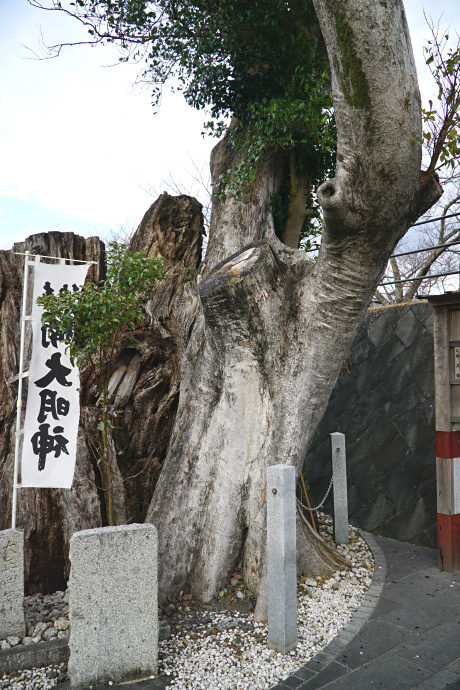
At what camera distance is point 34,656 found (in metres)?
3.95

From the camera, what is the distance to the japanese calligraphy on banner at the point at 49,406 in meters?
4.58

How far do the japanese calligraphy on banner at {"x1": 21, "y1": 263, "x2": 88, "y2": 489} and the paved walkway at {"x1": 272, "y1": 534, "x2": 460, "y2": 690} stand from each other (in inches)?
105

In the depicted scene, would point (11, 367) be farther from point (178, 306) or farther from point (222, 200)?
point (222, 200)

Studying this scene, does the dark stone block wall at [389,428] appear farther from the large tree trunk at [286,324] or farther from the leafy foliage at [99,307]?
the leafy foliage at [99,307]

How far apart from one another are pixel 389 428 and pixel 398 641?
11.7ft

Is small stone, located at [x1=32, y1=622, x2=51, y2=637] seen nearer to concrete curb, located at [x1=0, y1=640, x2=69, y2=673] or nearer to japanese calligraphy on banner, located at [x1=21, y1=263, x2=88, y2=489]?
concrete curb, located at [x1=0, y1=640, x2=69, y2=673]

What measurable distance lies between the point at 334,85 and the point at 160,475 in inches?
174

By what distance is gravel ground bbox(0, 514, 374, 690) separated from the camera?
3633mm

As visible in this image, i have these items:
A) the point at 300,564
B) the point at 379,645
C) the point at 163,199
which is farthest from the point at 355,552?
the point at 163,199

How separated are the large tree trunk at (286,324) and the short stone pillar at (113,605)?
128cm

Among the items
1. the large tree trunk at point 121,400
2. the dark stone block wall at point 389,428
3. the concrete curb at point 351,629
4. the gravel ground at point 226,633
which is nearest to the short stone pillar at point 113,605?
the gravel ground at point 226,633

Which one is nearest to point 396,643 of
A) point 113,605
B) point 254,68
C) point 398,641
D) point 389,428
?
point 398,641

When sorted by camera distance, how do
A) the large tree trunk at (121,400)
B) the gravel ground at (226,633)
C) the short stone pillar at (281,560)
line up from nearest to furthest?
the gravel ground at (226,633) < the short stone pillar at (281,560) < the large tree trunk at (121,400)

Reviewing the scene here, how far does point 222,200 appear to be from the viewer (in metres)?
6.54
